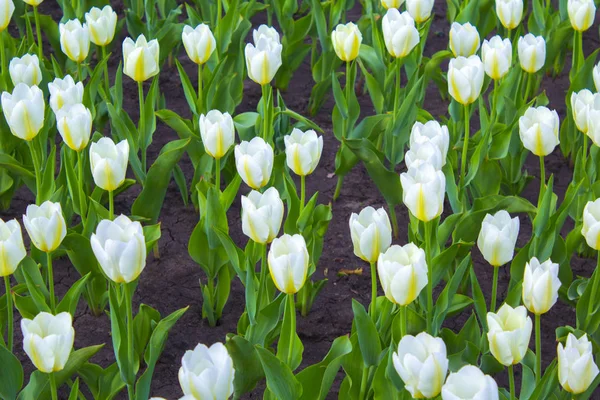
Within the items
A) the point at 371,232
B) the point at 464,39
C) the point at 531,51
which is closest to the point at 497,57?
the point at 531,51

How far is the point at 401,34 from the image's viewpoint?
9.76 feet

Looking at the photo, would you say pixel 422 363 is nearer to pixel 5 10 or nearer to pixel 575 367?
pixel 575 367

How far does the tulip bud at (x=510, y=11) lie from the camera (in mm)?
3309

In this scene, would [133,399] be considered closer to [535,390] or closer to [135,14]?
[535,390]

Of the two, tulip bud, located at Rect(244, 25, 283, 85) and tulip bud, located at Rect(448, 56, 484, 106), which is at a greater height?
tulip bud, located at Rect(448, 56, 484, 106)

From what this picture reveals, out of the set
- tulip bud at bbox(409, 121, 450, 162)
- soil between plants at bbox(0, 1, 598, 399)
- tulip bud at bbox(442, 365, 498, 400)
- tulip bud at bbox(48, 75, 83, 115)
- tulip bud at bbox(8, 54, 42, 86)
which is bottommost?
soil between plants at bbox(0, 1, 598, 399)

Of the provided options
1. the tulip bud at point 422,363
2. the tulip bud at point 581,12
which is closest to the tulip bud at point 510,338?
the tulip bud at point 422,363

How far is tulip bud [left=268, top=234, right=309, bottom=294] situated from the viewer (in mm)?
1963

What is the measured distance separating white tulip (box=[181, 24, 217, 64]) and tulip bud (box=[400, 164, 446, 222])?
1115 mm

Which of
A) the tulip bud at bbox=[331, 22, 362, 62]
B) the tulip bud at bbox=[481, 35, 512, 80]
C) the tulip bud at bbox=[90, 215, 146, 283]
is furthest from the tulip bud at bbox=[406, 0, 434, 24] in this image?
the tulip bud at bbox=[90, 215, 146, 283]

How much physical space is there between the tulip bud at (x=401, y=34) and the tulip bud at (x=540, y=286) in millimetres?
1146

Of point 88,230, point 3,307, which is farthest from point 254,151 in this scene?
point 3,307

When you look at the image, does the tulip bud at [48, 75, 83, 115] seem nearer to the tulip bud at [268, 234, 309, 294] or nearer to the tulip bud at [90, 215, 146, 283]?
the tulip bud at [90, 215, 146, 283]

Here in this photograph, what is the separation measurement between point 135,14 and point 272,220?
200cm
